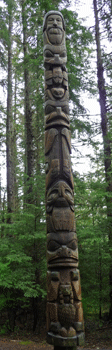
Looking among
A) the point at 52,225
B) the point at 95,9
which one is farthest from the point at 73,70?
the point at 52,225

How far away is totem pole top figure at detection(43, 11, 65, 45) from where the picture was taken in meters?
6.15

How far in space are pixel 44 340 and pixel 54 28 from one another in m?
7.65

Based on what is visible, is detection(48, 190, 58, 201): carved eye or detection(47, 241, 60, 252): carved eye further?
detection(48, 190, 58, 201): carved eye

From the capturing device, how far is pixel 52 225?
15.2ft

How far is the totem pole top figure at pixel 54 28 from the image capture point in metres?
6.15

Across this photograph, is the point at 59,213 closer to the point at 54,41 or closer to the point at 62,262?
the point at 62,262

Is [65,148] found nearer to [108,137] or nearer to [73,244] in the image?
[73,244]

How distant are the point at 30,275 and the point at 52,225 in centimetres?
331

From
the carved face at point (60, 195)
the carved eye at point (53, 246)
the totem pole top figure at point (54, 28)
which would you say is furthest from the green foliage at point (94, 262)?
the totem pole top figure at point (54, 28)

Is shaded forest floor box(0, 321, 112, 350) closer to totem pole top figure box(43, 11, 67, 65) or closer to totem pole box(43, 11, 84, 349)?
totem pole box(43, 11, 84, 349)

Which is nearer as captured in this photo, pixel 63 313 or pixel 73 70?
pixel 63 313

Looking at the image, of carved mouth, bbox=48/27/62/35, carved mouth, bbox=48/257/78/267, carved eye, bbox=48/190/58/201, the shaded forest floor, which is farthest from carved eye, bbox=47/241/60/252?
carved mouth, bbox=48/27/62/35

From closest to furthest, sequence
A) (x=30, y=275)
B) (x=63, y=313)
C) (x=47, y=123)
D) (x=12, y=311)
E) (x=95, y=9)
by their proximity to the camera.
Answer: (x=63, y=313) < (x=47, y=123) < (x=30, y=275) < (x=12, y=311) < (x=95, y=9)

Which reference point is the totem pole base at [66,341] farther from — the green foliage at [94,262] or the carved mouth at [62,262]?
the green foliage at [94,262]
